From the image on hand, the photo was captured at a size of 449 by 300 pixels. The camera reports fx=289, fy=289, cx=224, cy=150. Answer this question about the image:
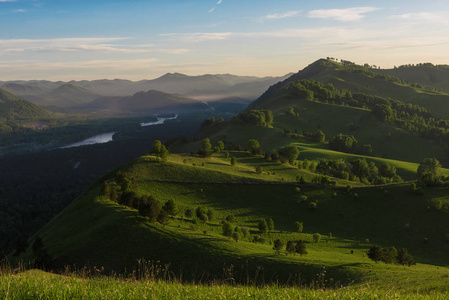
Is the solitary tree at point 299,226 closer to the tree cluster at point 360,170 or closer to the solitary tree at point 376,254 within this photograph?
the solitary tree at point 376,254

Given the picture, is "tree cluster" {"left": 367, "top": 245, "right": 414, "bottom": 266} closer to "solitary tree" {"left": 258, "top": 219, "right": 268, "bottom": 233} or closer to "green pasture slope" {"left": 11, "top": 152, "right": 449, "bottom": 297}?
"green pasture slope" {"left": 11, "top": 152, "right": 449, "bottom": 297}

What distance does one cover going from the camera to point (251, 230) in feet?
225

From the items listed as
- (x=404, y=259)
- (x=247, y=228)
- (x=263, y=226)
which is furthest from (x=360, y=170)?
(x=247, y=228)

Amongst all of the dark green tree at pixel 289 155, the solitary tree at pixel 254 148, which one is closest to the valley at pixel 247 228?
the dark green tree at pixel 289 155

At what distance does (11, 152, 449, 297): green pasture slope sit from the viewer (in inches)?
1639

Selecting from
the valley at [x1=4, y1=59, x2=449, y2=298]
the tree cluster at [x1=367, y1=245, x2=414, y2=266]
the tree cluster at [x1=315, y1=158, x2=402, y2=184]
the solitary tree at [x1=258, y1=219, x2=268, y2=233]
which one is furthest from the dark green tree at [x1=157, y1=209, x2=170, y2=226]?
the tree cluster at [x1=315, y1=158, x2=402, y2=184]

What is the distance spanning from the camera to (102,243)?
179 ft

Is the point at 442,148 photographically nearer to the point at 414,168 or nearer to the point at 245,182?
the point at 414,168

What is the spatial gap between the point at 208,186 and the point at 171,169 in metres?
15.2

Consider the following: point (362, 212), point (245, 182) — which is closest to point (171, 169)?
point (245, 182)

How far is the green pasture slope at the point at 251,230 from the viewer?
Result: 41625 millimetres

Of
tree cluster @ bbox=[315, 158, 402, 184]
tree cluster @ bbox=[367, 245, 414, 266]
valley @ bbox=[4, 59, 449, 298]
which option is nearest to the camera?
valley @ bbox=[4, 59, 449, 298]

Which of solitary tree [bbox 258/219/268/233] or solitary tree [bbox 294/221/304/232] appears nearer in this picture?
solitary tree [bbox 258/219/268/233]

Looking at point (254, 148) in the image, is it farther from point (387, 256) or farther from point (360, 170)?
point (387, 256)
